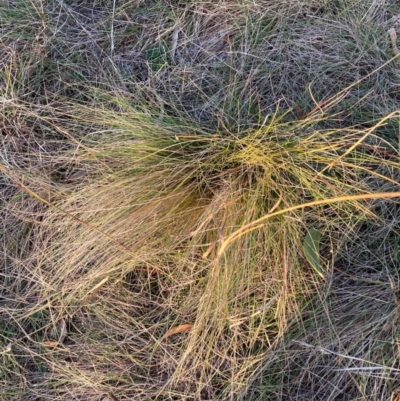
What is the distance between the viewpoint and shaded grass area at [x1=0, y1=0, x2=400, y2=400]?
138 cm

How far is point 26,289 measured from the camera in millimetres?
1515

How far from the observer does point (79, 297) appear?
1474 mm

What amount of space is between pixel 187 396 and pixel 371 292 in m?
0.55

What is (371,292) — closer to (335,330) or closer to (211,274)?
(335,330)

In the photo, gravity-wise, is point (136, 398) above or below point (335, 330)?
below

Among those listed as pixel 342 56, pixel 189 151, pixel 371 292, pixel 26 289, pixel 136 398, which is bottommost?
pixel 136 398

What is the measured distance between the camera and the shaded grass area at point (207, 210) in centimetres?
138

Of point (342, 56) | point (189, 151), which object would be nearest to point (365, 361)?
point (189, 151)

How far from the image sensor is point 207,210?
1.38m

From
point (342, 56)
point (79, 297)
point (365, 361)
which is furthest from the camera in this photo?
point (342, 56)

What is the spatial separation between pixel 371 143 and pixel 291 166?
26 centimetres

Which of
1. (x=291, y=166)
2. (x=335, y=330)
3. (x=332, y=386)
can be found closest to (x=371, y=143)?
(x=291, y=166)

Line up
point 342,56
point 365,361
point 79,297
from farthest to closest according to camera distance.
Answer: point 342,56 → point 79,297 → point 365,361

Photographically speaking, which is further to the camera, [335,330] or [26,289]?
[26,289]
